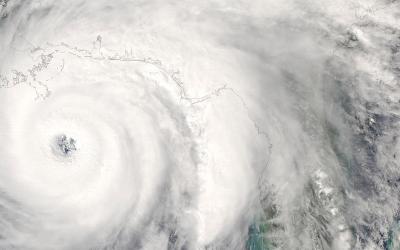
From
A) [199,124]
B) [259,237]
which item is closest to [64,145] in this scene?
[199,124]

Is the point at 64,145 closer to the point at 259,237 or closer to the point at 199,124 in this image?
the point at 199,124

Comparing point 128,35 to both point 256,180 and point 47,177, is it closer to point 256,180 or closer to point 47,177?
point 47,177

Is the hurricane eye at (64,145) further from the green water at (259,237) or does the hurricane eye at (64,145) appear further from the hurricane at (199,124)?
the green water at (259,237)

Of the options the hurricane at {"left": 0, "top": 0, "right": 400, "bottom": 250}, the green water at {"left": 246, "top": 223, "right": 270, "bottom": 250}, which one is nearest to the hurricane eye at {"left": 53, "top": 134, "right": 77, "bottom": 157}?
the hurricane at {"left": 0, "top": 0, "right": 400, "bottom": 250}

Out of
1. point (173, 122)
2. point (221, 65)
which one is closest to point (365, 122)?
point (221, 65)

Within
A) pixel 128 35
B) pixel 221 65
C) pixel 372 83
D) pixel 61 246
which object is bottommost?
pixel 61 246

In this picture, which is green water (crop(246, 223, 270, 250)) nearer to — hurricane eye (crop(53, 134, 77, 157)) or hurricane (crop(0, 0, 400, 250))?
hurricane (crop(0, 0, 400, 250))

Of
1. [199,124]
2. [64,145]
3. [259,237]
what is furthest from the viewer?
[199,124]

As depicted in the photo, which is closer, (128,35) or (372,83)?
(372,83)

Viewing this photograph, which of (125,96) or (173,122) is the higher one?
(125,96)
